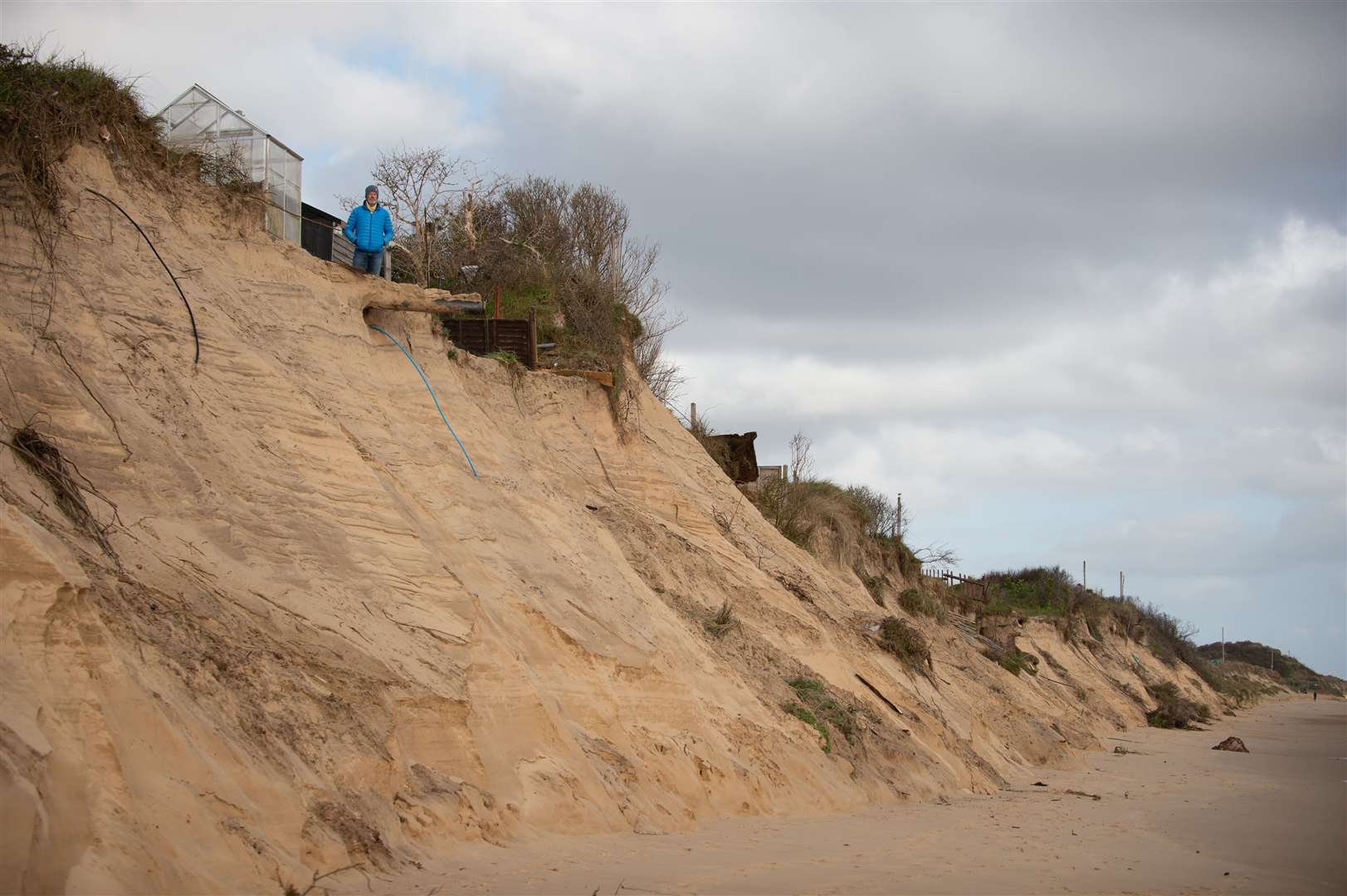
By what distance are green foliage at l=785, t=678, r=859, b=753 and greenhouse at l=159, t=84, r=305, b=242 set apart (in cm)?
820

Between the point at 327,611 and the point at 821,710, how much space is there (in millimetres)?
6905

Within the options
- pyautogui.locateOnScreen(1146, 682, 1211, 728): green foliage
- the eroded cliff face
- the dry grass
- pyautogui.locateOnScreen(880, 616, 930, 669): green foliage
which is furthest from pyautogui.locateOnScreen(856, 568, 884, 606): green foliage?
the dry grass

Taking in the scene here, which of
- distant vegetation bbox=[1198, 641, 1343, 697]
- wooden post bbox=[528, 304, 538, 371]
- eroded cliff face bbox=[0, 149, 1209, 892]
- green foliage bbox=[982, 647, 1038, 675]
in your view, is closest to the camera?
eroded cliff face bbox=[0, 149, 1209, 892]

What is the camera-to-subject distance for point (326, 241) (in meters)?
14.2

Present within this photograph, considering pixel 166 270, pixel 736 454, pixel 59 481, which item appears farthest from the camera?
pixel 736 454

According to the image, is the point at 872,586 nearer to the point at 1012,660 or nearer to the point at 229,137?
the point at 1012,660

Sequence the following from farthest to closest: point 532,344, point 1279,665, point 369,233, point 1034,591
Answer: point 1279,665 → point 1034,591 → point 532,344 → point 369,233

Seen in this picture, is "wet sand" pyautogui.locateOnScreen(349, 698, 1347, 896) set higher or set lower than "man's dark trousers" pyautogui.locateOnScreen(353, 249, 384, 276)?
lower

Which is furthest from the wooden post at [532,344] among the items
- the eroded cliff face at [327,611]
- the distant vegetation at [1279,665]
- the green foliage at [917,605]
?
the distant vegetation at [1279,665]

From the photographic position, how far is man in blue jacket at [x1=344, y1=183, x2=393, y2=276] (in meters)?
13.3

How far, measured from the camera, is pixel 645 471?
1623 centimetres

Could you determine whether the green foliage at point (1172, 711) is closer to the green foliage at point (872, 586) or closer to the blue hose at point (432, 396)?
the green foliage at point (872, 586)

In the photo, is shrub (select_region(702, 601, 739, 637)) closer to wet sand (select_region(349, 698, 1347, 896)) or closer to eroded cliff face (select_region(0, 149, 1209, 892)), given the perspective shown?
eroded cliff face (select_region(0, 149, 1209, 892))

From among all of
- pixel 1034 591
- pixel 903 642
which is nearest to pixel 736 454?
pixel 903 642
